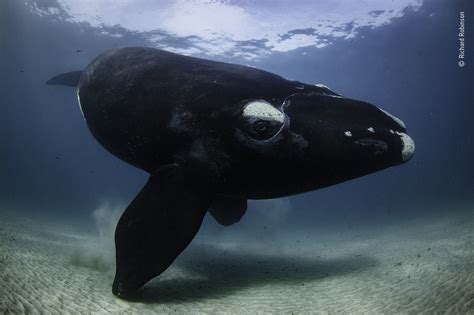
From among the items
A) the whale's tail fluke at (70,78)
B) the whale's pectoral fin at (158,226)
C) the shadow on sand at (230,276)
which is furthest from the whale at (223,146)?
the whale's tail fluke at (70,78)

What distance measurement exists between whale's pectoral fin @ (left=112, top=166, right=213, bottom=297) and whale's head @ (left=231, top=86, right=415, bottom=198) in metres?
0.95

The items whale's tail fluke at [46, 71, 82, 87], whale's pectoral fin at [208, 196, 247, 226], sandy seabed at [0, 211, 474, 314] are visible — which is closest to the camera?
sandy seabed at [0, 211, 474, 314]

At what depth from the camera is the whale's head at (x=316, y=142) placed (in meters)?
5.38

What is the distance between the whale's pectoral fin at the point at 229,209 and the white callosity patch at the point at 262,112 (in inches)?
151

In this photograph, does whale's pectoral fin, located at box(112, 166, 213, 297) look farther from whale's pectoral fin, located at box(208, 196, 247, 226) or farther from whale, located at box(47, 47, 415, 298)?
whale's pectoral fin, located at box(208, 196, 247, 226)

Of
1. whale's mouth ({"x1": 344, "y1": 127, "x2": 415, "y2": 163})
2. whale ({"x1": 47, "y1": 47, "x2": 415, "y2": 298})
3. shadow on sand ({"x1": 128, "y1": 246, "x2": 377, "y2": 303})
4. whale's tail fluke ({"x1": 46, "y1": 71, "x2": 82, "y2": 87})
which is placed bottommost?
shadow on sand ({"x1": 128, "y1": 246, "x2": 377, "y2": 303})

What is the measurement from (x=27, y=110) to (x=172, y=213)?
83551mm

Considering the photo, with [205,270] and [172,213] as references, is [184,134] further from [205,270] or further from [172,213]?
[205,270]

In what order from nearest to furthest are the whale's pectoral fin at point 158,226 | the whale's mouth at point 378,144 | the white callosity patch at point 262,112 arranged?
1. the whale's pectoral fin at point 158,226
2. the whale's mouth at point 378,144
3. the white callosity patch at point 262,112

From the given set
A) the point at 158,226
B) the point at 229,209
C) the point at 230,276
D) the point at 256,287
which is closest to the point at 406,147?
the point at 256,287

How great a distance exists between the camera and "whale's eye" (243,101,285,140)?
Result: 5.50 m

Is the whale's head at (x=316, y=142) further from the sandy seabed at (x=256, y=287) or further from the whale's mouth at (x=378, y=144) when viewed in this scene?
the sandy seabed at (x=256, y=287)

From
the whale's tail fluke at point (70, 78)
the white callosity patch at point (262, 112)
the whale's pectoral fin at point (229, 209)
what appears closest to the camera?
the white callosity patch at point (262, 112)

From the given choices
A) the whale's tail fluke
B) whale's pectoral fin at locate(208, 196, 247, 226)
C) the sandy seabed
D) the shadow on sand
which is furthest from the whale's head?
the whale's tail fluke
